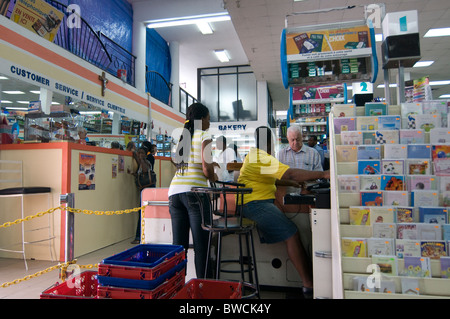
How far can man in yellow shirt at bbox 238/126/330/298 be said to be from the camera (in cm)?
258

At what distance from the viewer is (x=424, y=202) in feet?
6.06

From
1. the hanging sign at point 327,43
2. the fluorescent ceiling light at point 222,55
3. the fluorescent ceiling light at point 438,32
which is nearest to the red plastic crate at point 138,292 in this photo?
the hanging sign at point 327,43

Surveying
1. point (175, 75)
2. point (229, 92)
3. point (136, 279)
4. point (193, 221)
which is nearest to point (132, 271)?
point (136, 279)

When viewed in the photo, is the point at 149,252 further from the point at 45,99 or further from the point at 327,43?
the point at 45,99

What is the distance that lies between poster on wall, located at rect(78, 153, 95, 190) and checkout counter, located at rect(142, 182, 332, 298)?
124 cm

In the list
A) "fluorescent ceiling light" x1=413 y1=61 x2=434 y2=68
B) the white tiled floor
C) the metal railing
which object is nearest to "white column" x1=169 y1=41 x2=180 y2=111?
the metal railing

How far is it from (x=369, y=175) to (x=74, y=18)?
23.6ft

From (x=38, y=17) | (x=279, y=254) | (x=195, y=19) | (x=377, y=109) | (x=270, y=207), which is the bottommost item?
(x=279, y=254)

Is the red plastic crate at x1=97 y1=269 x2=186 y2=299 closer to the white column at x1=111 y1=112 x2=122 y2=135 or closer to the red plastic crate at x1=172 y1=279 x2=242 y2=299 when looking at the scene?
the red plastic crate at x1=172 y1=279 x2=242 y2=299

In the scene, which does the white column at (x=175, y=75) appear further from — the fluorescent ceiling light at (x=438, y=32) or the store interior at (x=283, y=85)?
the fluorescent ceiling light at (x=438, y=32)

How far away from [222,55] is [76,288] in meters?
12.3

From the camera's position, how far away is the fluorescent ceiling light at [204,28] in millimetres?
10320

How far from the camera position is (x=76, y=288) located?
1819 mm
